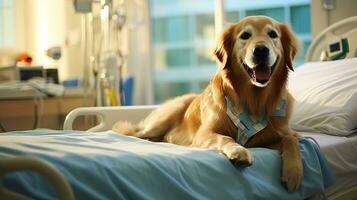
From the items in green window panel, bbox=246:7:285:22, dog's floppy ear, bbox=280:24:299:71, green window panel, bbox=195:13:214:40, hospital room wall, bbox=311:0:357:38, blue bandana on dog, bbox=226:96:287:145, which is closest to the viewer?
blue bandana on dog, bbox=226:96:287:145

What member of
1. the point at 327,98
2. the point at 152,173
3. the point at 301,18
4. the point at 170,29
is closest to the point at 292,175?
the point at 152,173

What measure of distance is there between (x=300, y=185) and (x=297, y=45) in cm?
62

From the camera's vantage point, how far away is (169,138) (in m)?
2.04

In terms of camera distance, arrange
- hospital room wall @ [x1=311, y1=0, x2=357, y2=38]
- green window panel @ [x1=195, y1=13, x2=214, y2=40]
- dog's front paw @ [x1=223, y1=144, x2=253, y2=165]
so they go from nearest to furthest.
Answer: dog's front paw @ [x1=223, y1=144, x2=253, y2=165] < hospital room wall @ [x1=311, y1=0, x2=357, y2=38] < green window panel @ [x1=195, y1=13, x2=214, y2=40]

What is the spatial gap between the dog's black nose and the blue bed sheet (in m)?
0.33

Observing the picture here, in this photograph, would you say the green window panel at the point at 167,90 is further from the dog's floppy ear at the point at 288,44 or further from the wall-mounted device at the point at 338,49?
the dog's floppy ear at the point at 288,44

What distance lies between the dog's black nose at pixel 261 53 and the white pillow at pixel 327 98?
58 centimetres

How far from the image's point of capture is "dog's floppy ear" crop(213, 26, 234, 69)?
1774 millimetres

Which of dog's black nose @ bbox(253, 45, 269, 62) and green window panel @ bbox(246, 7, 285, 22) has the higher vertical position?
green window panel @ bbox(246, 7, 285, 22)

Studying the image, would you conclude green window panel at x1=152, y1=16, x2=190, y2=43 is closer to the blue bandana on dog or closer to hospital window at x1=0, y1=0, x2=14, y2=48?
hospital window at x1=0, y1=0, x2=14, y2=48

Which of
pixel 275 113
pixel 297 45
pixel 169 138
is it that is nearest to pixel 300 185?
pixel 275 113

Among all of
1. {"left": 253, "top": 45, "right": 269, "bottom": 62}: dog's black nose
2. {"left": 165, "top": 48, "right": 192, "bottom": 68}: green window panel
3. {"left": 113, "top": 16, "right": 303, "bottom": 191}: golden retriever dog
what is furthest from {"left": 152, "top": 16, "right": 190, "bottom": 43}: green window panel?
{"left": 253, "top": 45, "right": 269, "bottom": 62}: dog's black nose

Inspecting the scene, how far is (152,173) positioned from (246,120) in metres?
0.63

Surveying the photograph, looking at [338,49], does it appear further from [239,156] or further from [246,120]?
[239,156]
